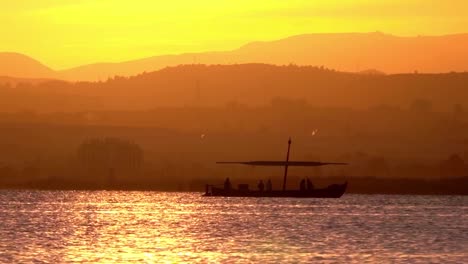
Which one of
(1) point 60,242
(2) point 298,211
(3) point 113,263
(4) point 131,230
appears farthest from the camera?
(2) point 298,211

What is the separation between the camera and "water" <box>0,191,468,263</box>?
321 feet

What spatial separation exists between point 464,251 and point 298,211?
8521 centimetres

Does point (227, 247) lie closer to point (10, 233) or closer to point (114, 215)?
point (10, 233)

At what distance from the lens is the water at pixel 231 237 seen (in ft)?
321

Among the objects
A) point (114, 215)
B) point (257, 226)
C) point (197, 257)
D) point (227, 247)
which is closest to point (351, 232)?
point (257, 226)

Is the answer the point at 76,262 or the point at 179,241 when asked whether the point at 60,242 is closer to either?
the point at 179,241

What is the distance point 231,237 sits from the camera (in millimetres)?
120688

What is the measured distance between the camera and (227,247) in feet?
353

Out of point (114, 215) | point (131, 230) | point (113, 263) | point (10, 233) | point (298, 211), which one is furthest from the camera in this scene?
point (298, 211)

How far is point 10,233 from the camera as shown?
403 feet

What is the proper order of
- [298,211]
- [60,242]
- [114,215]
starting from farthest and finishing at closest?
[298,211]
[114,215]
[60,242]

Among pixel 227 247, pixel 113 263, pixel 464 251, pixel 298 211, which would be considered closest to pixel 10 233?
pixel 227 247

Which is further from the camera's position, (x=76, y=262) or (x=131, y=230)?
(x=131, y=230)

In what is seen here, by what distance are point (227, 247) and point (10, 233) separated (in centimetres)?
2496
